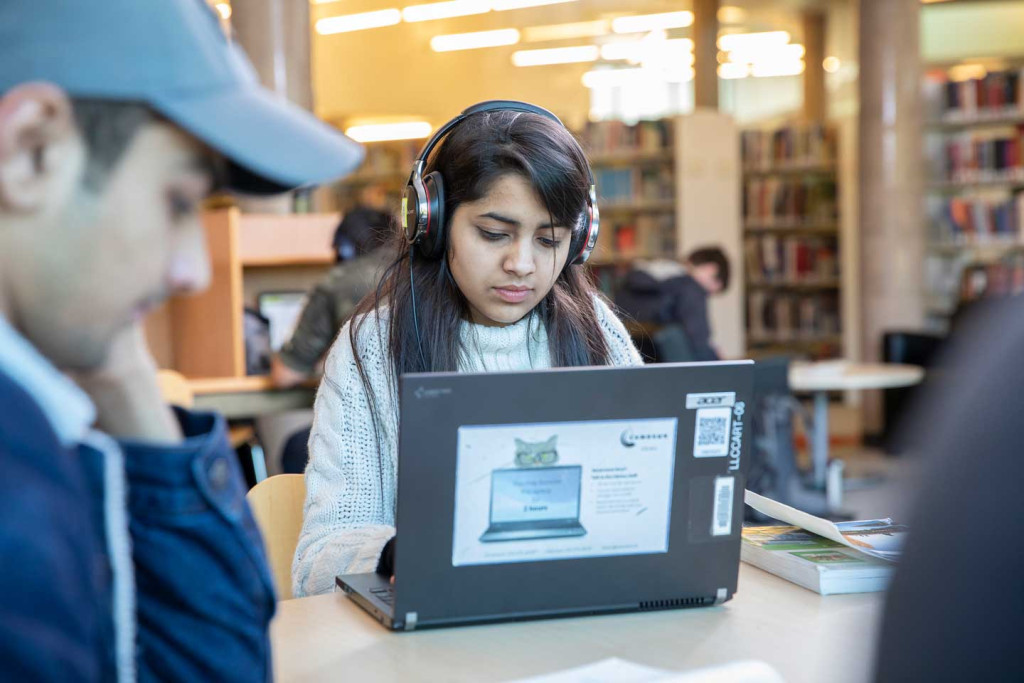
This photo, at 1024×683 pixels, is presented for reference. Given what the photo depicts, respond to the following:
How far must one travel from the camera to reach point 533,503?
1037mm

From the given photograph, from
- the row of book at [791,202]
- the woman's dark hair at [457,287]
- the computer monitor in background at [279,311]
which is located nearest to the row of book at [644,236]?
the row of book at [791,202]

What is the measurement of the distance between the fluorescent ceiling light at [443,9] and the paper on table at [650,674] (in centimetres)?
830

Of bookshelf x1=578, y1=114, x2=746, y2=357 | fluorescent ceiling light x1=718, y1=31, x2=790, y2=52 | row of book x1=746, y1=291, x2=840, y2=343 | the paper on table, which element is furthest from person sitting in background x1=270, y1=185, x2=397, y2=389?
fluorescent ceiling light x1=718, y1=31, x2=790, y2=52

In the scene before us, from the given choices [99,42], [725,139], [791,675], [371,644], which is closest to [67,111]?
[99,42]

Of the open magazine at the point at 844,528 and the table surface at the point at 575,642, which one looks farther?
the open magazine at the point at 844,528

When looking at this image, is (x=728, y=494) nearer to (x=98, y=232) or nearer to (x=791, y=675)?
(x=791, y=675)

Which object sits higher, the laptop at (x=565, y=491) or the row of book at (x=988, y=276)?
the row of book at (x=988, y=276)

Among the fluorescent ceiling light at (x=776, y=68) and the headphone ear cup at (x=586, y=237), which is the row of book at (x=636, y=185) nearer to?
the fluorescent ceiling light at (x=776, y=68)

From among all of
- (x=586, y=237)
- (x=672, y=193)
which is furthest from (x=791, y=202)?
(x=586, y=237)

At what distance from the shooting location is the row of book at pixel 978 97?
6793mm

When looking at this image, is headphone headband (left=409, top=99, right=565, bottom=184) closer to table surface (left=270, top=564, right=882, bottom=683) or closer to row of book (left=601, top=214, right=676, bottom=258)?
table surface (left=270, top=564, right=882, bottom=683)

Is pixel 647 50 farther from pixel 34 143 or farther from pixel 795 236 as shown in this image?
pixel 34 143

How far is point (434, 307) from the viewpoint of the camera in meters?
1.63

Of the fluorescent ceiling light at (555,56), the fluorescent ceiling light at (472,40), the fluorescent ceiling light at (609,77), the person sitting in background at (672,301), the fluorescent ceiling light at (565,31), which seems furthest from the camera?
the fluorescent ceiling light at (609,77)
